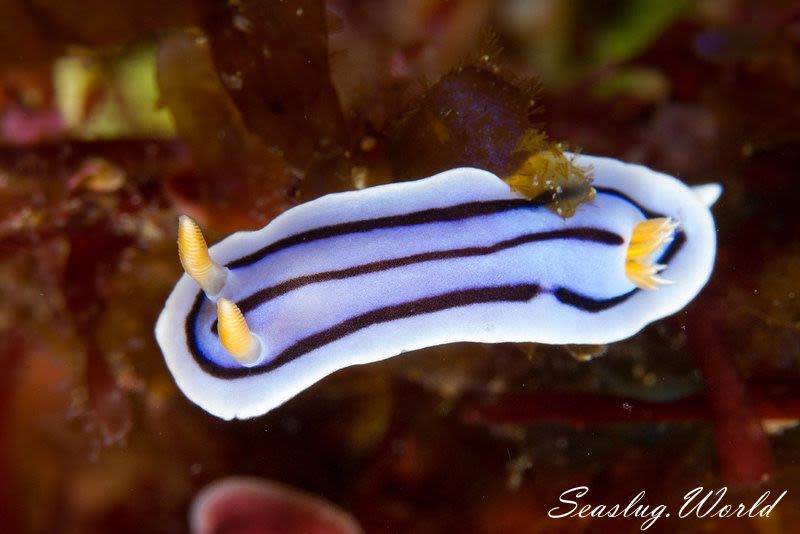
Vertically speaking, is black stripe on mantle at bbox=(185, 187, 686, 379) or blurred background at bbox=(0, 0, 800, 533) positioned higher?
blurred background at bbox=(0, 0, 800, 533)

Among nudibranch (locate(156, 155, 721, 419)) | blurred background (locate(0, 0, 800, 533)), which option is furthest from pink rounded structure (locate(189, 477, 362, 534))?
nudibranch (locate(156, 155, 721, 419))

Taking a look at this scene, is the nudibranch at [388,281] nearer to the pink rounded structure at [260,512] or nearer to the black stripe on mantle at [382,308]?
the black stripe on mantle at [382,308]

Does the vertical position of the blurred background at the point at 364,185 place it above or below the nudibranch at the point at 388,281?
above

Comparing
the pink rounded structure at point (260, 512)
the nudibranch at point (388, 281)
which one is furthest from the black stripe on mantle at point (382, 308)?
the pink rounded structure at point (260, 512)

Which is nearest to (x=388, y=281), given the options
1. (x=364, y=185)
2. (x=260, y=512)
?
(x=364, y=185)

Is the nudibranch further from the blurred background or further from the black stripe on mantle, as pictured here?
the blurred background

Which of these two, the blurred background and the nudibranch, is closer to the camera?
the nudibranch

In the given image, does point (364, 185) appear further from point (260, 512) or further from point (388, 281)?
point (260, 512)
